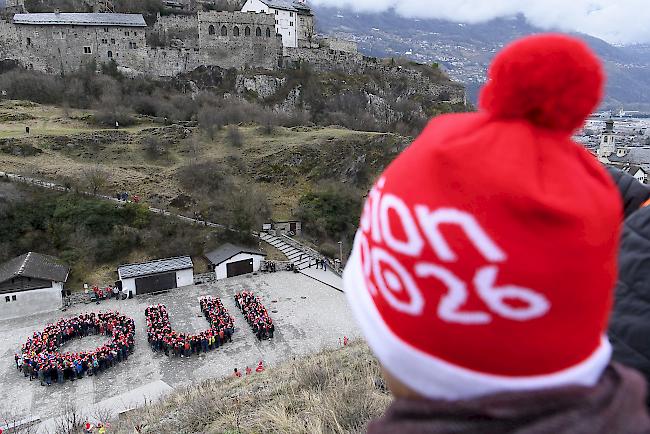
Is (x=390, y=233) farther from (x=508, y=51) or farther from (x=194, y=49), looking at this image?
(x=194, y=49)

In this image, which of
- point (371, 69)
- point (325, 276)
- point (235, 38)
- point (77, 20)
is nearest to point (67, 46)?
point (77, 20)

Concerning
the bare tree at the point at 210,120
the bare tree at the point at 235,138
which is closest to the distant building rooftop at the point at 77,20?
the bare tree at the point at 210,120

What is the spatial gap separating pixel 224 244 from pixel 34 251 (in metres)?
8.51

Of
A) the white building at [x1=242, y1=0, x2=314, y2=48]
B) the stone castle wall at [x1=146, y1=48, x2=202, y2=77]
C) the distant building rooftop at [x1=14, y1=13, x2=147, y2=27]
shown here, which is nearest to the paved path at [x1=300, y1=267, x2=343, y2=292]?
the stone castle wall at [x1=146, y1=48, x2=202, y2=77]

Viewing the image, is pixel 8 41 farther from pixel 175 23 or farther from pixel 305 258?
pixel 305 258

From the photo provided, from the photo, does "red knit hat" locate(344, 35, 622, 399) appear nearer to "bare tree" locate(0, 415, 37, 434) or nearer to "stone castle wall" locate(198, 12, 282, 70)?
"bare tree" locate(0, 415, 37, 434)

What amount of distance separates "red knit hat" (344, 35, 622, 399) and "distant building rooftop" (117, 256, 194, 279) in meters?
20.2

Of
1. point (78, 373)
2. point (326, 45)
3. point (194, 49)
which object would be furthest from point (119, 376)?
point (326, 45)

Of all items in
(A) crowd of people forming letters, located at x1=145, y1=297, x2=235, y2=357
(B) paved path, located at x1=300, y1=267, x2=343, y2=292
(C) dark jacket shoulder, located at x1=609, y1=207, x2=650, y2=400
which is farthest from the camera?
(B) paved path, located at x1=300, y1=267, x2=343, y2=292

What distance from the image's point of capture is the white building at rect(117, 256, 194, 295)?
19750 mm

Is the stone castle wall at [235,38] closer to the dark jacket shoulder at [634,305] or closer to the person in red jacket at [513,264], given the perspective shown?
the dark jacket shoulder at [634,305]

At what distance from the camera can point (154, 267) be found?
20453mm

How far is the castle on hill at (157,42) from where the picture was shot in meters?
40.9

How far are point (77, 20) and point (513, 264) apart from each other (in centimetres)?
4812
